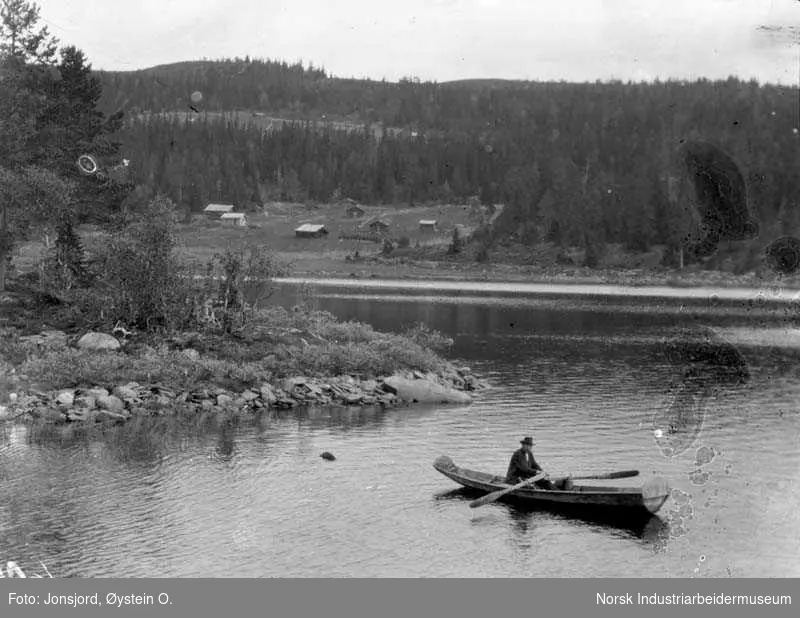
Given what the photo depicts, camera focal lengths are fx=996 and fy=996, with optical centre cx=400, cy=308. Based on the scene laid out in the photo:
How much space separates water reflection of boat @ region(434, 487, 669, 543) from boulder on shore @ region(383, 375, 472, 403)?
1762cm

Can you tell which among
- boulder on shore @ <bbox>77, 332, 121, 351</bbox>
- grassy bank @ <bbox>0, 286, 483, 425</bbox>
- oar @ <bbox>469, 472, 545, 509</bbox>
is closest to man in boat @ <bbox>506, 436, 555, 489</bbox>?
oar @ <bbox>469, 472, 545, 509</bbox>

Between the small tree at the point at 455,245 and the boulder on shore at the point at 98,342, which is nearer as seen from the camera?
the boulder on shore at the point at 98,342

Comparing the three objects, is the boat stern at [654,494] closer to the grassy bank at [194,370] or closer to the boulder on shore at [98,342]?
→ the grassy bank at [194,370]

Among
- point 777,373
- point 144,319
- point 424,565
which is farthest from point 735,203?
point 144,319

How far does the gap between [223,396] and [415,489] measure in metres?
16.4

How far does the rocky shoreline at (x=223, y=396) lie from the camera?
45.4 m

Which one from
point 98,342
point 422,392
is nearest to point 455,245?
point 422,392

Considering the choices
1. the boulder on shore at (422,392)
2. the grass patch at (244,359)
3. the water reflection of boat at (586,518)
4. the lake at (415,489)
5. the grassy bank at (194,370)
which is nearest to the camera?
the lake at (415,489)

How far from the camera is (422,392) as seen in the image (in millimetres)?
53031

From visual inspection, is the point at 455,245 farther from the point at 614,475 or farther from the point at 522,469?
the point at 522,469

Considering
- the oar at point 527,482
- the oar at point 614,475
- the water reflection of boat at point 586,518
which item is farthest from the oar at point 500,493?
the oar at point 614,475

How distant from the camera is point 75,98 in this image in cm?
7456

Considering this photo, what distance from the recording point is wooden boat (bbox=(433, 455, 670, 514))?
106 ft

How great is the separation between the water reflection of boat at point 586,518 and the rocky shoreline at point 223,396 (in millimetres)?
16821
